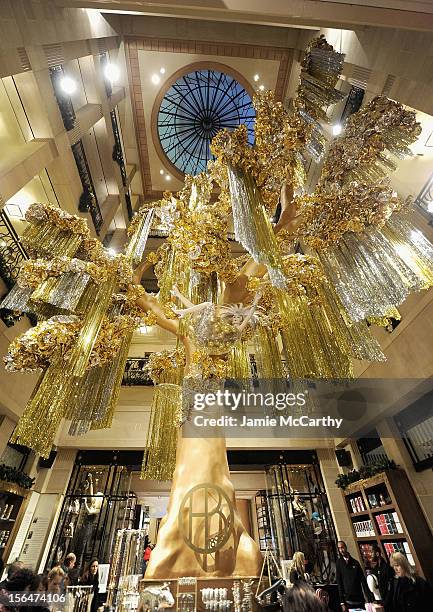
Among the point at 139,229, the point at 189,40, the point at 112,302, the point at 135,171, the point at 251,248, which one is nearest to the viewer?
the point at 251,248

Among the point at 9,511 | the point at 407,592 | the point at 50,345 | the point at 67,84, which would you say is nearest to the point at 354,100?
the point at 67,84

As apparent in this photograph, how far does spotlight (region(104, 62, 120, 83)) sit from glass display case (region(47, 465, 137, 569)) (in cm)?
897

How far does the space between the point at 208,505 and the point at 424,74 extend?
4279mm

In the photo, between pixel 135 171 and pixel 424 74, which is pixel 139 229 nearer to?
pixel 424 74

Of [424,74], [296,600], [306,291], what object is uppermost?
[424,74]

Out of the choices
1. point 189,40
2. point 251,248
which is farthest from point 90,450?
point 189,40

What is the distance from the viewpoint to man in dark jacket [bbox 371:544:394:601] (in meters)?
4.02

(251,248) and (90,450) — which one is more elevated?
(90,450)

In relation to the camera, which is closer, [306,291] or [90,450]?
[306,291]

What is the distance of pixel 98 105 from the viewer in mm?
6062

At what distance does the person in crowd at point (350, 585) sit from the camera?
4.08 meters

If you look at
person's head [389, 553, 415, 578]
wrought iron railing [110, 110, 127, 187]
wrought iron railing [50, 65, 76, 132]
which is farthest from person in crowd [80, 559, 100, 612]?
wrought iron railing [110, 110, 127, 187]

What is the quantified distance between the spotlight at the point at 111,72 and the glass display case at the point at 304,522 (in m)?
9.78

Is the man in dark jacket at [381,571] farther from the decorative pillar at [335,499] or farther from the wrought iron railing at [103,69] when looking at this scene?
the wrought iron railing at [103,69]
